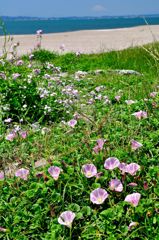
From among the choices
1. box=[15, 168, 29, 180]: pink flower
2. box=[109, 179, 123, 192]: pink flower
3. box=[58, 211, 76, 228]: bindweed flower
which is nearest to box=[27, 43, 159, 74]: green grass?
box=[15, 168, 29, 180]: pink flower

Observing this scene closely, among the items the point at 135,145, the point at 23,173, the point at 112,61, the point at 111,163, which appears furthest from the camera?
the point at 112,61

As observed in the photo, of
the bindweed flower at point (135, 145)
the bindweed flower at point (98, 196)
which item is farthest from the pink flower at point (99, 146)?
the bindweed flower at point (98, 196)

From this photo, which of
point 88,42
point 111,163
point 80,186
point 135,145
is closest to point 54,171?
point 80,186

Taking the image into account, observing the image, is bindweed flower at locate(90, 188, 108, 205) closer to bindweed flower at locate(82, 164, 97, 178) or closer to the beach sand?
bindweed flower at locate(82, 164, 97, 178)

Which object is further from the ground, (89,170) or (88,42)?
(89,170)

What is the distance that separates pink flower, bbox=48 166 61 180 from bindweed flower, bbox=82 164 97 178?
0.56ft

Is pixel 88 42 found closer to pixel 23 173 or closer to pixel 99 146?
pixel 99 146

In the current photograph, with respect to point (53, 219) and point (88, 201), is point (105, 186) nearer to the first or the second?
point (88, 201)

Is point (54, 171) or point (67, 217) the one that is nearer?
point (67, 217)

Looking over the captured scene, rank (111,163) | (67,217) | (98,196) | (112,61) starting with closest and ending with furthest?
(67,217) < (98,196) < (111,163) < (112,61)

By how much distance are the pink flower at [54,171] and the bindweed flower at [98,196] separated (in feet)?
1.10

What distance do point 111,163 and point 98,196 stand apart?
0.29 meters

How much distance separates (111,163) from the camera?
3.32 metres

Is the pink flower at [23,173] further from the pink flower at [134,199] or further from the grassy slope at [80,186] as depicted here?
the pink flower at [134,199]
